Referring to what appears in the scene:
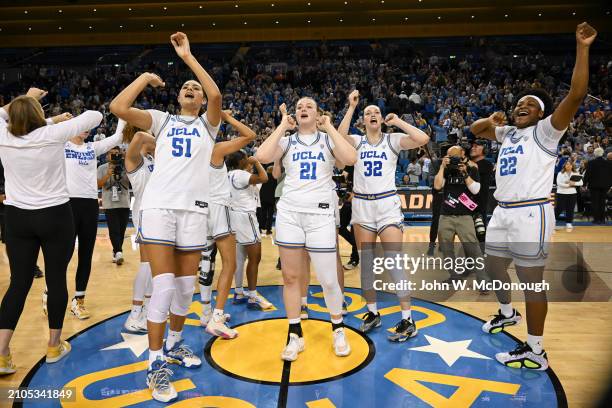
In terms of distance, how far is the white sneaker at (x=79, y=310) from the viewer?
4.78m

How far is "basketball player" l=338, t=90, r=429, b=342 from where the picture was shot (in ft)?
13.8

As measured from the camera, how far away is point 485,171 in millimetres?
6656

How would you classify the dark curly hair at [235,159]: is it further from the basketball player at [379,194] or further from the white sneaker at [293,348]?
the white sneaker at [293,348]

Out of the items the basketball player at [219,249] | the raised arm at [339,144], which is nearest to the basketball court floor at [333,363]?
the basketball player at [219,249]

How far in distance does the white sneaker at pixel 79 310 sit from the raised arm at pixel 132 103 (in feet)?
8.70

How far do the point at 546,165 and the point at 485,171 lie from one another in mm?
3186

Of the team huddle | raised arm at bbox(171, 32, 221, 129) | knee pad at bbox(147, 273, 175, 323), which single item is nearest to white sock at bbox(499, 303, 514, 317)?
the team huddle

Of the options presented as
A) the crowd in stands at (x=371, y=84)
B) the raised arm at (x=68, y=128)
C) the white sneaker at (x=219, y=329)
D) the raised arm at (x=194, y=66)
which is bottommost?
the white sneaker at (x=219, y=329)

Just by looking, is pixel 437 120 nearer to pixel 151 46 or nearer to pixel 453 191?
pixel 453 191

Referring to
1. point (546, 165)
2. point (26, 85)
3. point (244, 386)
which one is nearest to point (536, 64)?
point (546, 165)

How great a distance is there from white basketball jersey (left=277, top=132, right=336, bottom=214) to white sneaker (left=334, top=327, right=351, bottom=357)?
3.66ft

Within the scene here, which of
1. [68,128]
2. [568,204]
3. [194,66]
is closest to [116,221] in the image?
[68,128]

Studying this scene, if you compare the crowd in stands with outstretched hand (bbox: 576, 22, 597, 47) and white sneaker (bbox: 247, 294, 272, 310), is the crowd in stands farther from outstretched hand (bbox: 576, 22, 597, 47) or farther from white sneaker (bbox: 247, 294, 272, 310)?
outstretched hand (bbox: 576, 22, 597, 47)

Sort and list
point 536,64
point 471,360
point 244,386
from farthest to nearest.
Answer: point 536,64 → point 471,360 → point 244,386
